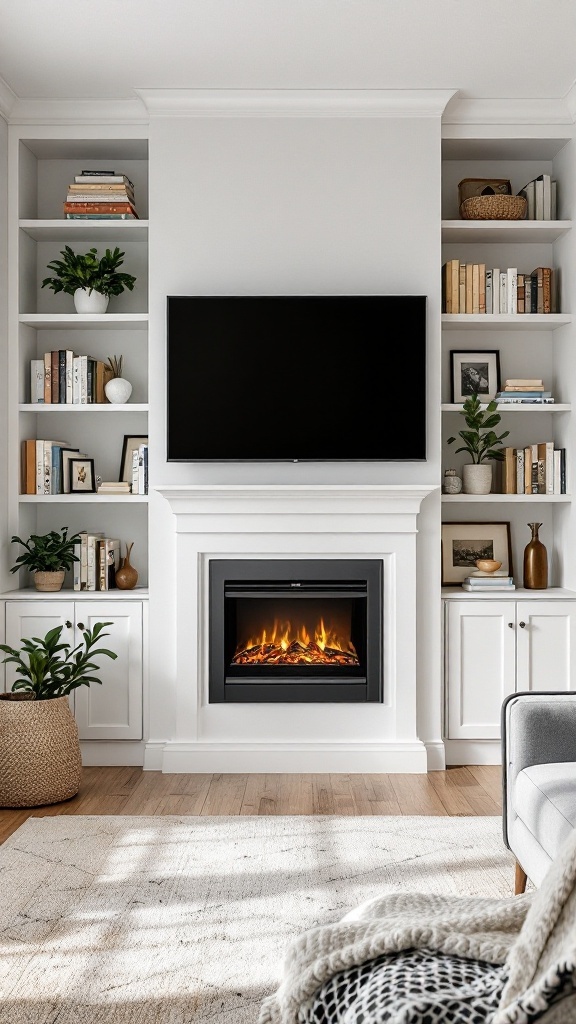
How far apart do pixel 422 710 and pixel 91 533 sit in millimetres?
1767

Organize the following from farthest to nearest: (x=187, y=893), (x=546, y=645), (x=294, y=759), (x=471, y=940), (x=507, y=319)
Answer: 1. (x=507, y=319)
2. (x=546, y=645)
3. (x=294, y=759)
4. (x=187, y=893)
5. (x=471, y=940)

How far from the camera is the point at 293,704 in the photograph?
3.99m

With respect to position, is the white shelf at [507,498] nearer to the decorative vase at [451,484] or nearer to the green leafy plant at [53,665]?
the decorative vase at [451,484]

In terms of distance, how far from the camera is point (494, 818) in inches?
132

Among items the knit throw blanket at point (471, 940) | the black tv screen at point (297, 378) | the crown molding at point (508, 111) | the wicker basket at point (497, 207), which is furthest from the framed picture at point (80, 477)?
the knit throw blanket at point (471, 940)

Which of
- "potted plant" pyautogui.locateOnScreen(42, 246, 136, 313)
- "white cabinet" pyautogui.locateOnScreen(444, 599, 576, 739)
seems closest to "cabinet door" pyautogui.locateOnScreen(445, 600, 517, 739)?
"white cabinet" pyautogui.locateOnScreen(444, 599, 576, 739)

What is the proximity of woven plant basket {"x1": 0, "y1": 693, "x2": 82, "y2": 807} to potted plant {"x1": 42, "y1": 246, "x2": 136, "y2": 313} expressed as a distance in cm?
182

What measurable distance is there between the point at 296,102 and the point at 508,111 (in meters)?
0.96

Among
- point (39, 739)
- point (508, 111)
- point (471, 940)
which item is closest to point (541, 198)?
point (508, 111)

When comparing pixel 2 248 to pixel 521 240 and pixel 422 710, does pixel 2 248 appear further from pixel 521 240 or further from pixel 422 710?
pixel 422 710

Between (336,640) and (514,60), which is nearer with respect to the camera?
(514,60)

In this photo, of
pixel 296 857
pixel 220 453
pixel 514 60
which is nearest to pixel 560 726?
pixel 296 857

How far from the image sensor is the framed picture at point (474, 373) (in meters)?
4.37

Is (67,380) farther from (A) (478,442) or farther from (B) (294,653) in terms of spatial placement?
(A) (478,442)
